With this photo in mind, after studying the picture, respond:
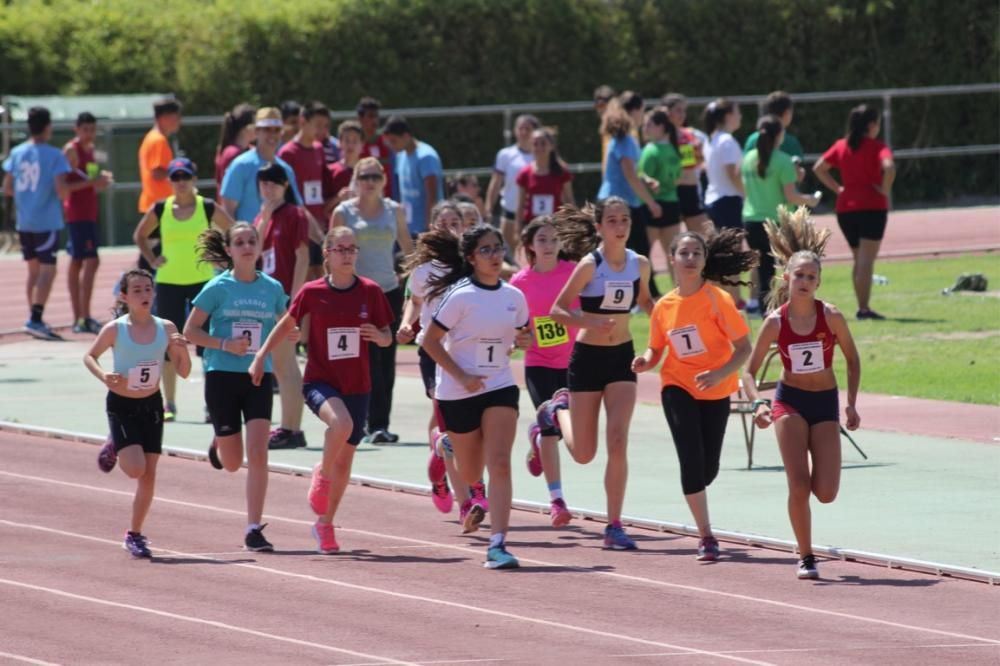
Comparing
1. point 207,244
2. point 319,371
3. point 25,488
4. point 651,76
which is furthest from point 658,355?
point 651,76

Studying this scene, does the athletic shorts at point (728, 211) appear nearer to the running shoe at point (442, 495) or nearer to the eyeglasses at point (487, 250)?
the running shoe at point (442, 495)

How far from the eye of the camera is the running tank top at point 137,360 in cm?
1137

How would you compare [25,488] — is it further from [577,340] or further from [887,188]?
[887,188]

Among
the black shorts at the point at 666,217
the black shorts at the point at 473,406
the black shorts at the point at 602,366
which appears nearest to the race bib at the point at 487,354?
the black shorts at the point at 473,406

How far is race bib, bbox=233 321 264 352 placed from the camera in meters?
11.8

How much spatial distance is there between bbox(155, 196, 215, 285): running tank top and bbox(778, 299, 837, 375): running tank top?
6.15m

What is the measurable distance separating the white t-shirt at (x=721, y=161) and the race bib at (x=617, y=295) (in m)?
9.38

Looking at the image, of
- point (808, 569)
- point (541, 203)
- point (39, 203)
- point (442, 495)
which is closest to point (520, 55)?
point (39, 203)

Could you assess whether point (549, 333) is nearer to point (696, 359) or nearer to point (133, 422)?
point (696, 359)

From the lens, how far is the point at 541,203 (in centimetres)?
2044

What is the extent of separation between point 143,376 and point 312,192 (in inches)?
295

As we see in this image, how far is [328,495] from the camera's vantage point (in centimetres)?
1148

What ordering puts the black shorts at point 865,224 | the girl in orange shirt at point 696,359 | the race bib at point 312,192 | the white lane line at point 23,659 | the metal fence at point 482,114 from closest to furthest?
the white lane line at point 23,659 < the girl in orange shirt at point 696,359 < the race bib at point 312,192 < the black shorts at point 865,224 < the metal fence at point 482,114

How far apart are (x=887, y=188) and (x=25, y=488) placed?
1026 cm
